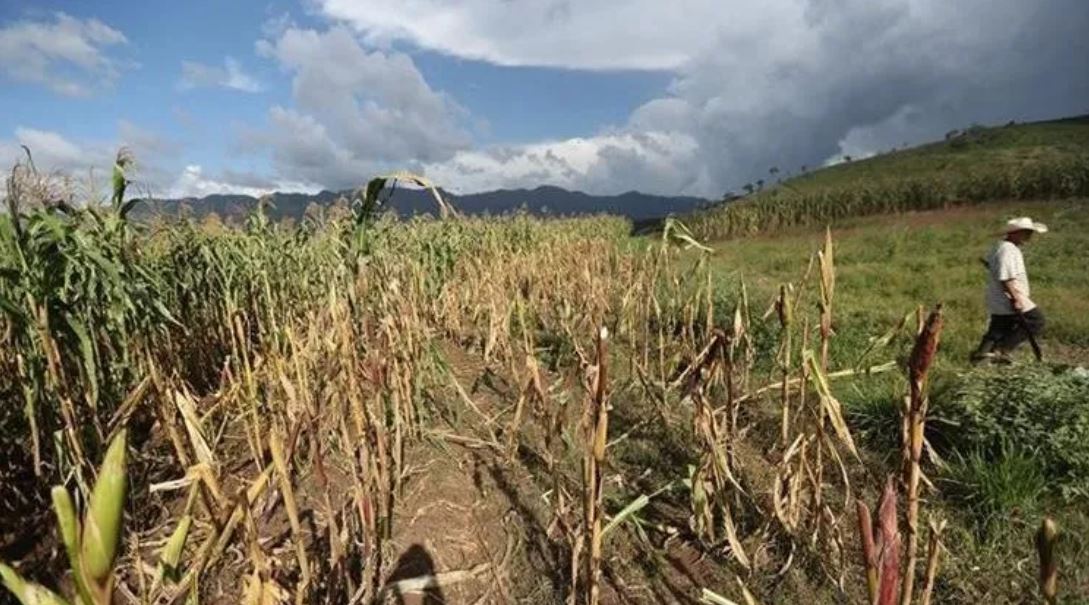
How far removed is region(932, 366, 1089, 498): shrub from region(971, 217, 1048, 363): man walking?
1970 millimetres

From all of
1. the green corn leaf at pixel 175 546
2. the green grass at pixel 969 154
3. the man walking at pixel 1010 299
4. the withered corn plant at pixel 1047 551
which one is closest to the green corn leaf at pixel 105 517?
the green corn leaf at pixel 175 546

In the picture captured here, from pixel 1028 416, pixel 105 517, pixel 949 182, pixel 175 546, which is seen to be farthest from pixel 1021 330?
pixel 949 182

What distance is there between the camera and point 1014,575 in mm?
3164

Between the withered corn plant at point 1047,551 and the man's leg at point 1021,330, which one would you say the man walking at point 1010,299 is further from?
the withered corn plant at point 1047,551

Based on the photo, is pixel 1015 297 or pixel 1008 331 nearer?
pixel 1015 297

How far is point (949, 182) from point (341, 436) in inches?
1286

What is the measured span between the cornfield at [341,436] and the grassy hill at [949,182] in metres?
14.7

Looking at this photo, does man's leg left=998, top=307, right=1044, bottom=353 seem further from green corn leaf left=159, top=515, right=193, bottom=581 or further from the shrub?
green corn leaf left=159, top=515, right=193, bottom=581

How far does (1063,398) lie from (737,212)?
1254 inches

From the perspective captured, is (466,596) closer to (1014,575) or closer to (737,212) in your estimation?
(1014,575)

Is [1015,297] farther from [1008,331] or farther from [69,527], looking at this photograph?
[69,527]

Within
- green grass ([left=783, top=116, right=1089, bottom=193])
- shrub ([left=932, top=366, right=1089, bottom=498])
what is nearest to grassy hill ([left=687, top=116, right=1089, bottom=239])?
green grass ([left=783, top=116, right=1089, bottom=193])

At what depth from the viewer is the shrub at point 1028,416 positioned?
379 centimetres

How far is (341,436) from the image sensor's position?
385 cm
